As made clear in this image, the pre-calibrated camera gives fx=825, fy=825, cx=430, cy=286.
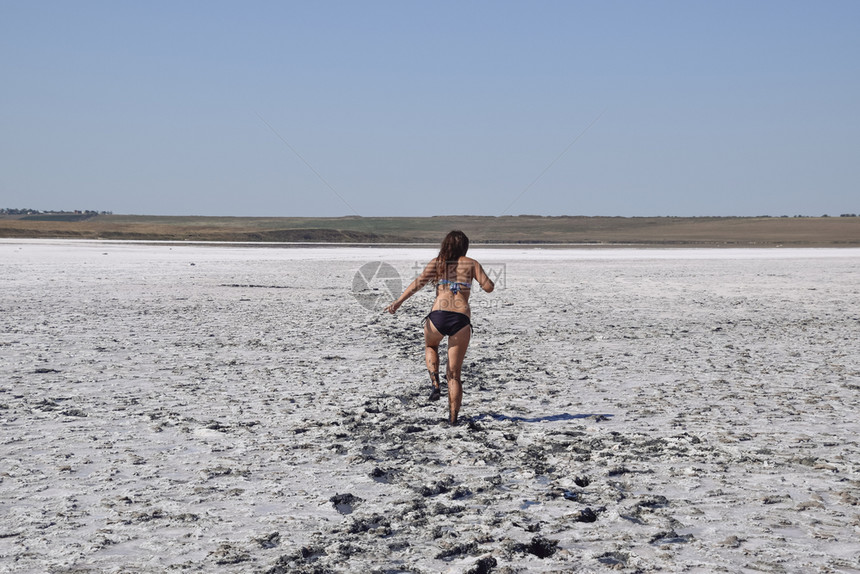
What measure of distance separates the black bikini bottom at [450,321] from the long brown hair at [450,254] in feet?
1.04

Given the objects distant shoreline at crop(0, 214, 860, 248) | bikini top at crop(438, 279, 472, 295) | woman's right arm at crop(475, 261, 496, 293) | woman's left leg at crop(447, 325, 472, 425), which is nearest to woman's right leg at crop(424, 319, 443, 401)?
woman's left leg at crop(447, 325, 472, 425)

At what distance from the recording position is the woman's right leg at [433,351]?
22.6 ft

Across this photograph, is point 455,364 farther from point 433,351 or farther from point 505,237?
point 505,237

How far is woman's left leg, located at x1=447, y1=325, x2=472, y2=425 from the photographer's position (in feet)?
21.9

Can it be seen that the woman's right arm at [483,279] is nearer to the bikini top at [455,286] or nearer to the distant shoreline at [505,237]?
the bikini top at [455,286]

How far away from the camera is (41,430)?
21.3 ft

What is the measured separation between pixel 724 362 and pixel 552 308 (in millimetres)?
7135

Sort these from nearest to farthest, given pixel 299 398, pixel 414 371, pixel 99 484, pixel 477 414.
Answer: pixel 99 484 < pixel 477 414 < pixel 299 398 < pixel 414 371

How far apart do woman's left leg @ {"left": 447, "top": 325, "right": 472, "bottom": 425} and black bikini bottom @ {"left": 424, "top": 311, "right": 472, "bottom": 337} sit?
0.04 meters

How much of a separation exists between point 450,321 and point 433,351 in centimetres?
51

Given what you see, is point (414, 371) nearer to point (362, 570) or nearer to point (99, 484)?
point (99, 484)

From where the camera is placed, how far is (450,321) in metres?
→ 6.71

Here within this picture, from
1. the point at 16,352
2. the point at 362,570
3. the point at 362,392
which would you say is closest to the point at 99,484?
the point at 362,570

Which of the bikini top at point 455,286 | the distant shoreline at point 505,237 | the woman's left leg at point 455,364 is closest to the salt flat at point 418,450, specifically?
the woman's left leg at point 455,364
